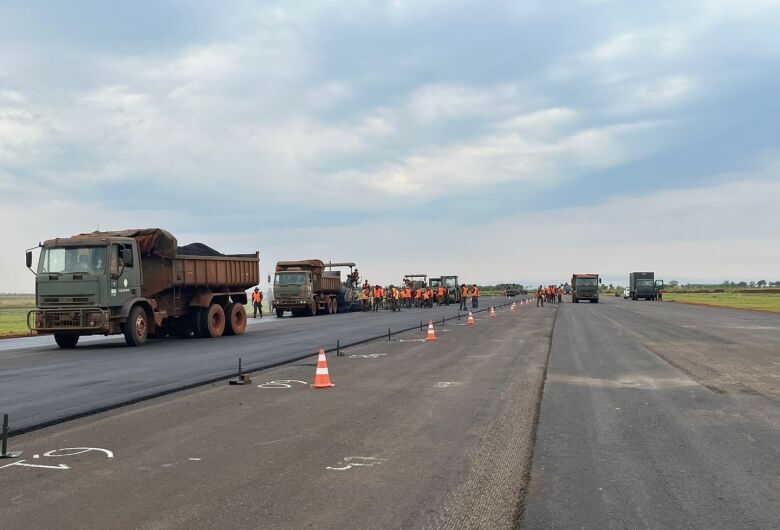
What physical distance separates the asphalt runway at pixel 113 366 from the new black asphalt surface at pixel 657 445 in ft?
20.8

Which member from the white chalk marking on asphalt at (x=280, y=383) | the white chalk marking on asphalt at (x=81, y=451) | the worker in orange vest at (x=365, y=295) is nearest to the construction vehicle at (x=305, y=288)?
the worker in orange vest at (x=365, y=295)

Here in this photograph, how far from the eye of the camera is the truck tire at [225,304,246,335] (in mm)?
24750

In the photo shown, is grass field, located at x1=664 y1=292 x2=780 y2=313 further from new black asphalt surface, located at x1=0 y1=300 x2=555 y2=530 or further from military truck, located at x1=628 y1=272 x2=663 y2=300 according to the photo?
new black asphalt surface, located at x1=0 y1=300 x2=555 y2=530

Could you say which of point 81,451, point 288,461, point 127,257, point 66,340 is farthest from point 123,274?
point 288,461

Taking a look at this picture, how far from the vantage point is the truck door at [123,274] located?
19.6 meters

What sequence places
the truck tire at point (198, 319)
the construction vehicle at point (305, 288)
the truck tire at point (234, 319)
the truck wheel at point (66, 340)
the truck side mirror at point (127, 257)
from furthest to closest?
the construction vehicle at point (305, 288) < the truck tire at point (234, 319) < the truck tire at point (198, 319) < the truck wheel at point (66, 340) < the truck side mirror at point (127, 257)

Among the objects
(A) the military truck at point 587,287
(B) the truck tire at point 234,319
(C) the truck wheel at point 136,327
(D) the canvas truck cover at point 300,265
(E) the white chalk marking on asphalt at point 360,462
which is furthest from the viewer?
(A) the military truck at point 587,287

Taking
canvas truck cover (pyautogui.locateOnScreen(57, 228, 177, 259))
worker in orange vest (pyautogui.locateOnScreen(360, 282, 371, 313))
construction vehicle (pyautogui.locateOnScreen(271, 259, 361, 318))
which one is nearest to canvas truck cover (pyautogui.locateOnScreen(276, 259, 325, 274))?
construction vehicle (pyautogui.locateOnScreen(271, 259, 361, 318))

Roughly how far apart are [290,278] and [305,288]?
1.09m

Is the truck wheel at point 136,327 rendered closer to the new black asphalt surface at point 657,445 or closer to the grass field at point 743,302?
the new black asphalt surface at point 657,445

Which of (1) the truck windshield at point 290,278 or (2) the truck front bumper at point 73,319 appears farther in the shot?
(1) the truck windshield at point 290,278

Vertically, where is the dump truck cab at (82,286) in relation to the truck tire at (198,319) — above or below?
above

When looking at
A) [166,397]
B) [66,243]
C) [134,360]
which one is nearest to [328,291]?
[66,243]

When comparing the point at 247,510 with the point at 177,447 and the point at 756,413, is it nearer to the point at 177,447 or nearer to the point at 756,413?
the point at 177,447
